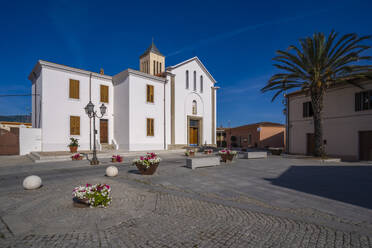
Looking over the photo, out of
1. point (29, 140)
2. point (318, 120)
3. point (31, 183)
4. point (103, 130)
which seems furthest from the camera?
point (103, 130)

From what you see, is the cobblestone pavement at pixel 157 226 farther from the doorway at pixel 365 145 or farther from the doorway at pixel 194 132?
the doorway at pixel 194 132

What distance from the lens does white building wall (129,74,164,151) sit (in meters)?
21.4

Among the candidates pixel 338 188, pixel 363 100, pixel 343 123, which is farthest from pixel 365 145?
pixel 338 188

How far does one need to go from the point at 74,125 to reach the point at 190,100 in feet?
44.6

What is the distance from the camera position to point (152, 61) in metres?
34.9

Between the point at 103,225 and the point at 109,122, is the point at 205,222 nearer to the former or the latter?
the point at 103,225

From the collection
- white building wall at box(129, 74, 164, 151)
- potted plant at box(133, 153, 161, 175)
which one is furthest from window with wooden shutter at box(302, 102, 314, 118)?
potted plant at box(133, 153, 161, 175)

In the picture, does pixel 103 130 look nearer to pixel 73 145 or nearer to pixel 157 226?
pixel 73 145

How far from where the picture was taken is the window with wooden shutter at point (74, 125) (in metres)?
19.9

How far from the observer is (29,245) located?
332 centimetres

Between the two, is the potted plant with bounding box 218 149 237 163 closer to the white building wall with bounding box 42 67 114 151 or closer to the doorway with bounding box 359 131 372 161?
the doorway with bounding box 359 131 372 161

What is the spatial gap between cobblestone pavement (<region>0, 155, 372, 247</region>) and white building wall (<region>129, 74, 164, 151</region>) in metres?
15.7

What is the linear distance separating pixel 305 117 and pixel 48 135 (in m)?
24.6

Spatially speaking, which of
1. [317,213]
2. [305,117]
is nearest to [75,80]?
[317,213]
